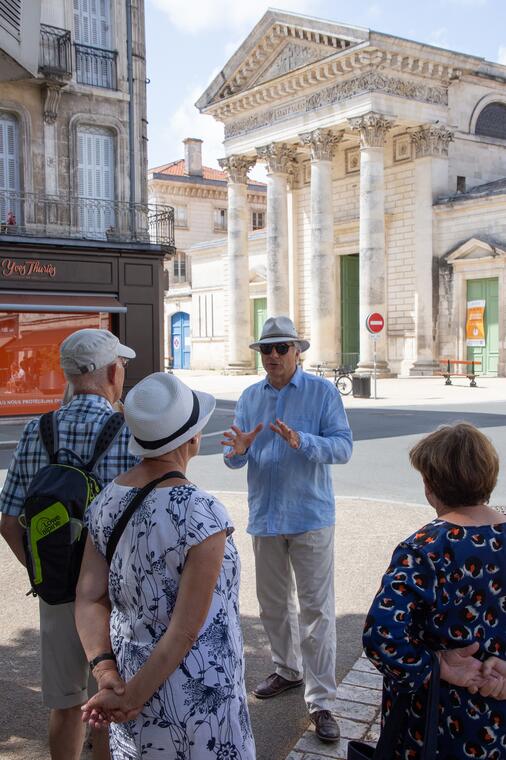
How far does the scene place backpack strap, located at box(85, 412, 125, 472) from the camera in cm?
291

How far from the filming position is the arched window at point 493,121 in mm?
35219

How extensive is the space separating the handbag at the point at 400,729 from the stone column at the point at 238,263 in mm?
36608

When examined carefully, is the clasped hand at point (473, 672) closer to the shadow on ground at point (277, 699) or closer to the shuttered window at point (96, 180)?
the shadow on ground at point (277, 699)

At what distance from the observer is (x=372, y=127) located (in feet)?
105

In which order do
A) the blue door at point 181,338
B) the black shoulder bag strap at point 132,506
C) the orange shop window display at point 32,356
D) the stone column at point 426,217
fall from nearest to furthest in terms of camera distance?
1. the black shoulder bag strap at point 132,506
2. the orange shop window display at point 32,356
3. the stone column at point 426,217
4. the blue door at point 181,338

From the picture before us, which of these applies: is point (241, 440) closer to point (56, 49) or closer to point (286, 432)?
point (286, 432)

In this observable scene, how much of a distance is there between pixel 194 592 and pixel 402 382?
29.0 metres

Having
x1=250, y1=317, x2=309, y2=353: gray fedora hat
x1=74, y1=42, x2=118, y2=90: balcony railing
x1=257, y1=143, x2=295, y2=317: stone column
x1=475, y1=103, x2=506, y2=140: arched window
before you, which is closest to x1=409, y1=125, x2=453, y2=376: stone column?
x1=475, y1=103, x2=506, y2=140: arched window

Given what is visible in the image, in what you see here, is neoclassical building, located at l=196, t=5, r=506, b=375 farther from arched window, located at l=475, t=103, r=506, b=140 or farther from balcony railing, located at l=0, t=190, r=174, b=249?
balcony railing, located at l=0, t=190, r=174, b=249

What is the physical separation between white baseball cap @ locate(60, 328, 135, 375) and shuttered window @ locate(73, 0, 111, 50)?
1843 centimetres

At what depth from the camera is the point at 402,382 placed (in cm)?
3050

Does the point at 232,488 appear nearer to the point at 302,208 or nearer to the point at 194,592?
the point at 194,592

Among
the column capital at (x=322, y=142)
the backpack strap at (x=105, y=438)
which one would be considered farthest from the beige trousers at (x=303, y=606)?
the column capital at (x=322, y=142)

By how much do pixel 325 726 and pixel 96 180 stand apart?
1771 centimetres
